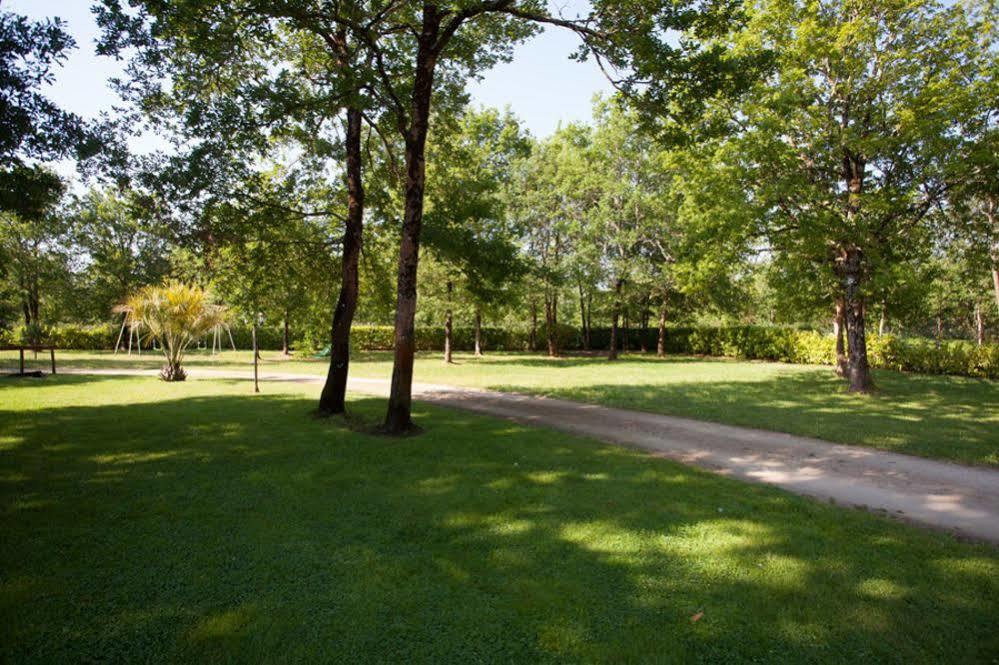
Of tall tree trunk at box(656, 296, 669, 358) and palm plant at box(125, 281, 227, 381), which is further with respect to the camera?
tall tree trunk at box(656, 296, 669, 358)

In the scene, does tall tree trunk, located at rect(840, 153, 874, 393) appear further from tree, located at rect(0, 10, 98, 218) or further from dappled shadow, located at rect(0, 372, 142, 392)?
dappled shadow, located at rect(0, 372, 142, 392)

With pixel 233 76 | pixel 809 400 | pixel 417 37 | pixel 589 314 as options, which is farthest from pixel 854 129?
pixel 589 314

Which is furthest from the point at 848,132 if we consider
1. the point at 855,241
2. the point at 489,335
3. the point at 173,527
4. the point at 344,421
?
the point at 489,335

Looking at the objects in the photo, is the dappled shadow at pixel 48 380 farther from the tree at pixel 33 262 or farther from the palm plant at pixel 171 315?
the tree at pixel 33 262

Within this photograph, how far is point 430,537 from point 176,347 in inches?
612

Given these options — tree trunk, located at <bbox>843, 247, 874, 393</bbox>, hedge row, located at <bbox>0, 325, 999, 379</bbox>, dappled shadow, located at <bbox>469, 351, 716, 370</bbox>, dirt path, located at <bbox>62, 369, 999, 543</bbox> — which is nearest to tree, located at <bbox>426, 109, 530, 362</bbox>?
dirt path, located at <bbox>62, 369, 999, 543</bbox>

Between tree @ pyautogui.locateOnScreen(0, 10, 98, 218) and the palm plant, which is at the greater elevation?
tree @ pyautogui.locateOnScreen(0, 10, 98, 218)

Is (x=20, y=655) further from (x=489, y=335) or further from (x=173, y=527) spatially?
(x=489, y=335)

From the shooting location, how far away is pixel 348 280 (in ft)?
35.6

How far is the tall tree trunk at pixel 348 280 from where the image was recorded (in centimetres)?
1065

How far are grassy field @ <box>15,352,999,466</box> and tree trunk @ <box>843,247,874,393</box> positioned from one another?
22.5 inches

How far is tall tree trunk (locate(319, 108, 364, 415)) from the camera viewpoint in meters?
10.6

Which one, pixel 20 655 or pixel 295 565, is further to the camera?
pixel 295 565

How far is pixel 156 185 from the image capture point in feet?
26.0
